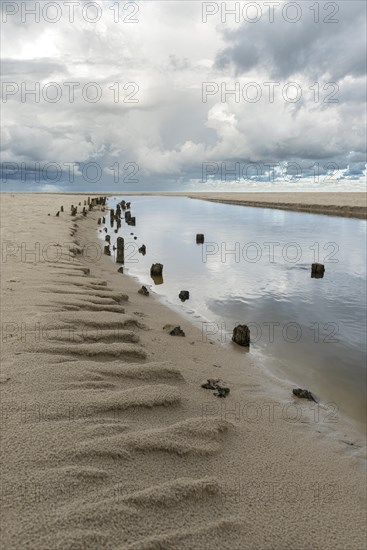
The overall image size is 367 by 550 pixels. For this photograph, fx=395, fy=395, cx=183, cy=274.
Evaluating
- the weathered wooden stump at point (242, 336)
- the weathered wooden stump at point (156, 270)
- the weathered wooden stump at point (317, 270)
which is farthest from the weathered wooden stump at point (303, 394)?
the weathered wooden stump at point (317, 270)

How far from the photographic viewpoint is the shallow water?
553 centimetres

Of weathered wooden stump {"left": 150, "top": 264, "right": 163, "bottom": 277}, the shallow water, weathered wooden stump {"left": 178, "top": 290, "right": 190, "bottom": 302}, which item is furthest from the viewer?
weathered wooden stump {"left": 150, "top": 264, "right": 163, "bottom": 277}

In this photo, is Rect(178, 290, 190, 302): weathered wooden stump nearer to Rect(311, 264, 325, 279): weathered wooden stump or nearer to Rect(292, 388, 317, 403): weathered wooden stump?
Rect(292, 388, 317, 403): weathered wooden stump

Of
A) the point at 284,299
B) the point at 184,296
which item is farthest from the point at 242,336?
the point at 284,299

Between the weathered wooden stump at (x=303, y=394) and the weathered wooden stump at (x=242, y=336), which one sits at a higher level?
the weathered wooden stump at (x=242, y=336)

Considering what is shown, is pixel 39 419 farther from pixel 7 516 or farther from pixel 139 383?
pixel 139 383

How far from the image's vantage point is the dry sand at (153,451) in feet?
6.82

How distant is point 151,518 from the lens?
7.03 feet

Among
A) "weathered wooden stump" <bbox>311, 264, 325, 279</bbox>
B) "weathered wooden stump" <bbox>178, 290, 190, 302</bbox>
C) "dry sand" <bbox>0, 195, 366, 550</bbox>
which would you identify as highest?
"weathered wooden stump" <bbox>311, 264, 325, 279</bbox>

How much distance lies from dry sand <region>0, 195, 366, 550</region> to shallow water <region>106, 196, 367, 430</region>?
0.87m

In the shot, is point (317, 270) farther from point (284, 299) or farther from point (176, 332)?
point (176, 332)

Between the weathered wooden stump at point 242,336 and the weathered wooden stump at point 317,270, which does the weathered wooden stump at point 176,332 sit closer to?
the weathered wooden stump at point 242,336

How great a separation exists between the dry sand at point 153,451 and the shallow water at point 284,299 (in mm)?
869

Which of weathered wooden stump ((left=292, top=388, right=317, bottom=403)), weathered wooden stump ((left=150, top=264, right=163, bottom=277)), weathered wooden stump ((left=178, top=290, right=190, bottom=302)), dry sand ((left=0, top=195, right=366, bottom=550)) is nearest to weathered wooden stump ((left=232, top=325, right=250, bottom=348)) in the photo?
dry sand ((left=0, top=195, right=366, bottom=550))
